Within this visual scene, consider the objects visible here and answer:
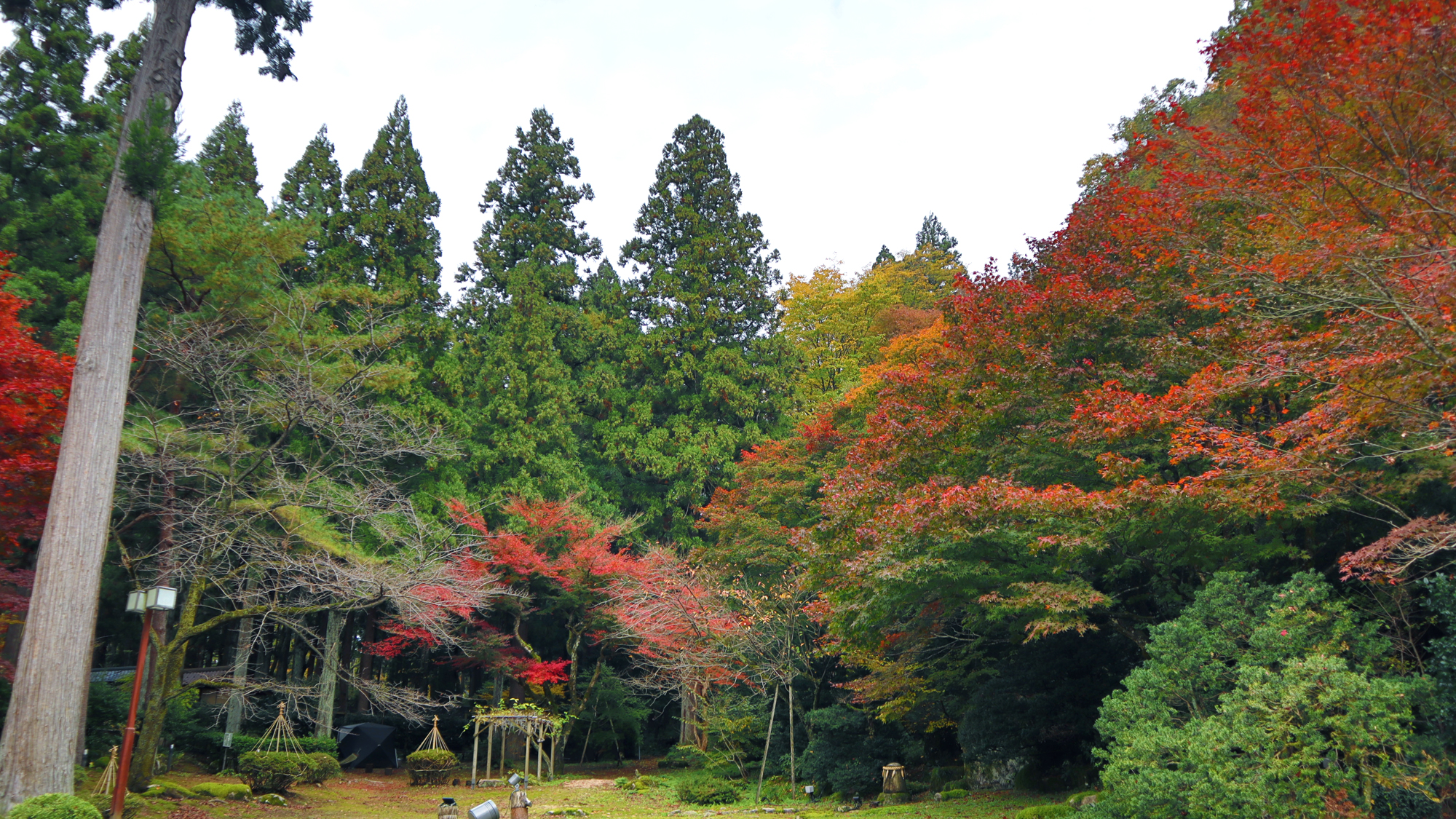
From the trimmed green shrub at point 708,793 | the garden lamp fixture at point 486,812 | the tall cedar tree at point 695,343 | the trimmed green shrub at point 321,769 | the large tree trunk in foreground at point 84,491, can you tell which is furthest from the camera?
the tall cedar tree at point 695,343

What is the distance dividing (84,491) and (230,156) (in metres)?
16.0

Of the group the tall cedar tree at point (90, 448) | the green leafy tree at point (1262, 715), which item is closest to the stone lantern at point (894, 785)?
the green leafy tree at point (1262, 715)

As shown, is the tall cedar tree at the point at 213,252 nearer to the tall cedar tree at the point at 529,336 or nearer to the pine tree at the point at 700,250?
the tall cedar tree at the point at 529,336

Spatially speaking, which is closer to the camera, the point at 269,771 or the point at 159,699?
the point at 159,699

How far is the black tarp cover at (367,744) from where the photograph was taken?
19500mm

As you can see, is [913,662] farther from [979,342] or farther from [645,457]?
[645,457]

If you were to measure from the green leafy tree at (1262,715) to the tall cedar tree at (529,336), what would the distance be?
14945 millimetres

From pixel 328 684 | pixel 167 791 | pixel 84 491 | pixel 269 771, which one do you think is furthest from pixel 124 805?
pixel 328 684

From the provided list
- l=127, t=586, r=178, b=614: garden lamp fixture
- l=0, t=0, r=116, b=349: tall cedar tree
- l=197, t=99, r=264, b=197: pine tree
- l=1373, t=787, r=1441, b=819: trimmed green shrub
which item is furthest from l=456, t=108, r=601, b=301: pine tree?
l=1373, t=787, r=1441, b=819: trimmed green shrub

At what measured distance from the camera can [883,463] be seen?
452 inches

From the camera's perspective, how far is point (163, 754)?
14727 millimetres

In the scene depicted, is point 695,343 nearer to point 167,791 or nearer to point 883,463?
point 883,463

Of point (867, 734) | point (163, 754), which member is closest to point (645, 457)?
point (867, 734)

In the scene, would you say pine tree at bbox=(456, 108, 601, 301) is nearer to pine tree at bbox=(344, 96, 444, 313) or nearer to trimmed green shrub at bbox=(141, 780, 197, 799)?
pine tree at bbox=(344, 96, 444, 313)
